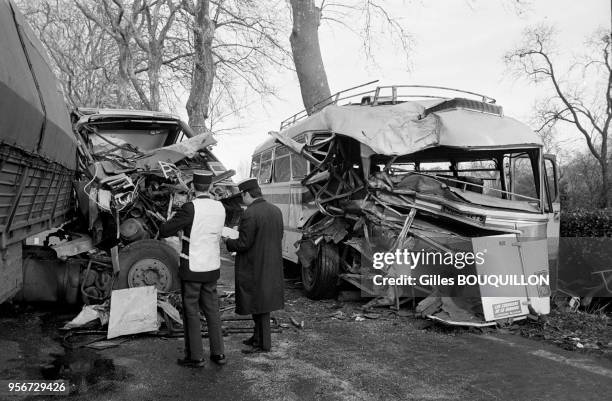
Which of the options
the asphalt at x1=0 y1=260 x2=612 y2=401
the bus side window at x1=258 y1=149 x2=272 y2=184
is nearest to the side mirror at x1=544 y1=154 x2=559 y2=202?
the asphalt at x1=0 y1=260 x2=612 y2=401

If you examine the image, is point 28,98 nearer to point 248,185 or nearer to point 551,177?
point 248,185

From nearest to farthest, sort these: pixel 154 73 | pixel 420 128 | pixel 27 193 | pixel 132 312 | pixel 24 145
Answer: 1. pixel 24 145
2. pixel 27 193
3. pixel 132 312
4. pixel 420 128
5. pixel 154 73

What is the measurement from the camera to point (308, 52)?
16.1m

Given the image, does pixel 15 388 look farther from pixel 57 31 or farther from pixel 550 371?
pixel 57 31

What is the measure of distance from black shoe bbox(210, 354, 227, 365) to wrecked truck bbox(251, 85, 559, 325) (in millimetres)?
2736

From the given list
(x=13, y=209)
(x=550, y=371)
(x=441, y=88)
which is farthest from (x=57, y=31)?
(x=550, y=371)

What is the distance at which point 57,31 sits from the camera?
28.8 metres

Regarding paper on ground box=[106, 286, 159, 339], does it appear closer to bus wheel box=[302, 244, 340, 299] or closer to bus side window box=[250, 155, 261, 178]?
bus wheel box=[302, 244, 340, 299]

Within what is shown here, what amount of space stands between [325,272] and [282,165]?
3.21 meters

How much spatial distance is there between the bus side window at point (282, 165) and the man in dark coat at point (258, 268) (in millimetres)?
4491

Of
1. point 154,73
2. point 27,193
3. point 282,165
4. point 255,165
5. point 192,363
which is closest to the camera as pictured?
point 27,193

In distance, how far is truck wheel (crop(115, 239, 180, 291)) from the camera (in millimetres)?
6773

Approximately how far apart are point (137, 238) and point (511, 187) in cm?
524

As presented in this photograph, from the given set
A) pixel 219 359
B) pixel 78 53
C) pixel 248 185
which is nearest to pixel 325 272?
pixel 248 185
